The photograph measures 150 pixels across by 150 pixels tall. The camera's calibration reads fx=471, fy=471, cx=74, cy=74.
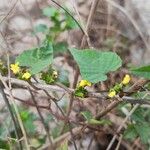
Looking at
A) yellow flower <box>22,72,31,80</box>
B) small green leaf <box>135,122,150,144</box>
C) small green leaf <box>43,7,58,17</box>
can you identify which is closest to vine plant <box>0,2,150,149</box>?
yellow flower <box>22,72,31,80</box>

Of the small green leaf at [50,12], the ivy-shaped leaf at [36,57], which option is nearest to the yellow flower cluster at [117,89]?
the ivy-shaped leaf at [36,57]

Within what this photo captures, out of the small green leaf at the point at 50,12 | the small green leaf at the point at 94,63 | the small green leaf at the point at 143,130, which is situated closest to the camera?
the small green leaf at the point at 94,63

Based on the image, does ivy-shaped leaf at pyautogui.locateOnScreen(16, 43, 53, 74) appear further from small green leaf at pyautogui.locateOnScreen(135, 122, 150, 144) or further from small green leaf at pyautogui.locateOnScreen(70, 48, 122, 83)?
small green leaf at pyautogui.locateOnScreen(135, 122, 150, 144)

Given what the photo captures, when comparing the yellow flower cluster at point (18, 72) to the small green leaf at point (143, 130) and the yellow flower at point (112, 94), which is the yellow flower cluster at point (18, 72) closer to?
the yellow flower at point (112, 94)

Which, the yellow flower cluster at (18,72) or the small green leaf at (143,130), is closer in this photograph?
the yellow flower cluster at (18,72)

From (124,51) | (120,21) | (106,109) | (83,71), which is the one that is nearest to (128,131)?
(106,109)

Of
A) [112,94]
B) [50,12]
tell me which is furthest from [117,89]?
[50,12]

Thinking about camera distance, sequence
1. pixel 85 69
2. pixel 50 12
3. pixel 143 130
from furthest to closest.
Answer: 1. pixel 50 12
2. pixel 143 130
3. pixel 85 69

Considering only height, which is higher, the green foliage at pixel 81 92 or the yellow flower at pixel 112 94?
the green foliage at pixel 81 92

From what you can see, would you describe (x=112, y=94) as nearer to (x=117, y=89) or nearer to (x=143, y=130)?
(x=117, y=89)

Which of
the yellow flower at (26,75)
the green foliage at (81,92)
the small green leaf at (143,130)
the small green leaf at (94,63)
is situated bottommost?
the small green leaf at (143,130)
